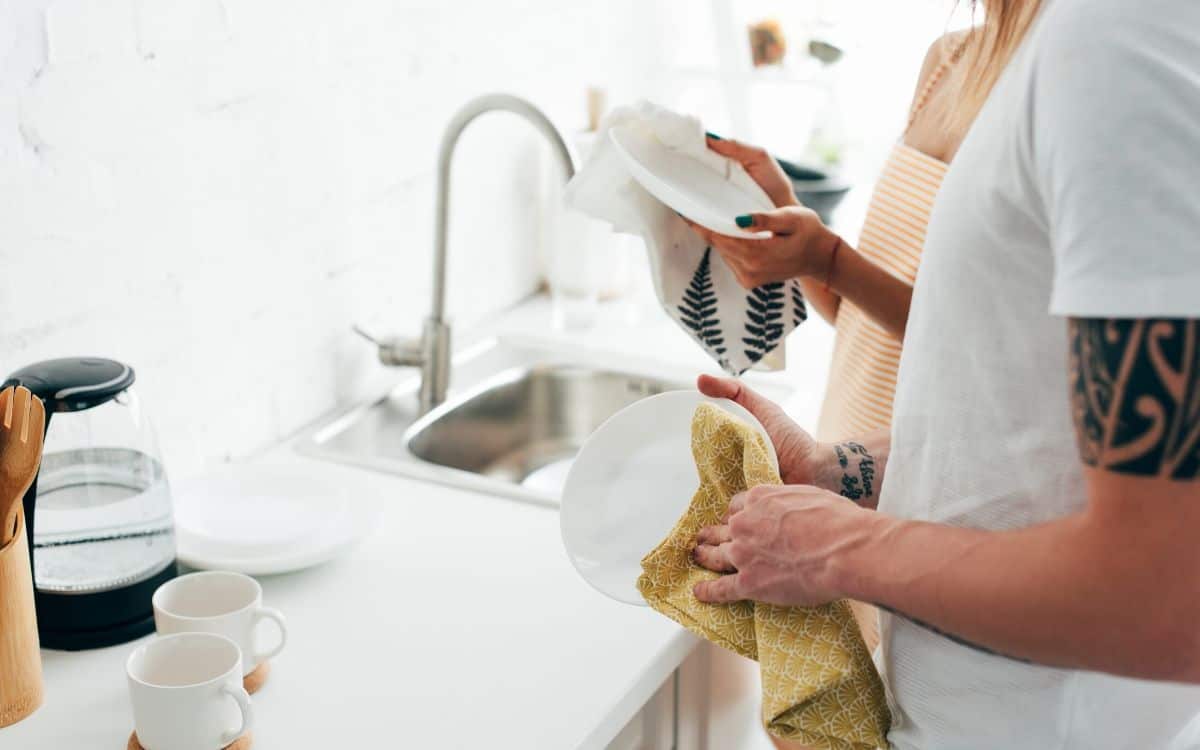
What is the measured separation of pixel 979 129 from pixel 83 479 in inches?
31.1

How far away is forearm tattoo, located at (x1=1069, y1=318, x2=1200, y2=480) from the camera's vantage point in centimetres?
55

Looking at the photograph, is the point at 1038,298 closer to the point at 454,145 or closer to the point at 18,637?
the point at 18,637

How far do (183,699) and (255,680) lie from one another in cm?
14

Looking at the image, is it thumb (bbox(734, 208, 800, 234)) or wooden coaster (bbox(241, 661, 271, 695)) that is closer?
wooden coaster (bbox(241, 661, 271, 695))

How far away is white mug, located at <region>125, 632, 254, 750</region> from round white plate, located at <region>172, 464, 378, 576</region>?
0.21 metres

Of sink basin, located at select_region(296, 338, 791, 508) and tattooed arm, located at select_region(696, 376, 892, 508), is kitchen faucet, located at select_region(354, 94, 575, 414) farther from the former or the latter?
tattooed arm, located at select_region(696, 376, 892, 508)

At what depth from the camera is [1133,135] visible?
22.0 inches

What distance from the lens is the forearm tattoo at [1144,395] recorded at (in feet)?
1.80

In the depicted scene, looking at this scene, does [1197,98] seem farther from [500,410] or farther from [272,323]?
[500,410]

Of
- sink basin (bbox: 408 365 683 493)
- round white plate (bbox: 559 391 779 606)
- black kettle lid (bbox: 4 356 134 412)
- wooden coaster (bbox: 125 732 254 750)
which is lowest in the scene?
sink basin (bbox: 408 365 683 493)

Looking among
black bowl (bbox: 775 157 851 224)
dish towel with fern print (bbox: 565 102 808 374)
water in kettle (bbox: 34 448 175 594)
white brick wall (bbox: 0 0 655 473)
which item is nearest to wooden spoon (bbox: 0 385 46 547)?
water in kettle (bbox: 34 448 175 594)

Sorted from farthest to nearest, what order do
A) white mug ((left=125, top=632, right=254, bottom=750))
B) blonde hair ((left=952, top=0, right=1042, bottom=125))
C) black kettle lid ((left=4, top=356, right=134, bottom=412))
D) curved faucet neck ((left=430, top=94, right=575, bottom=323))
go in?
curved faucet neck ((left=430, top=94, right=575, bottom=323)) < black kettle lid ((left=4, top=356, right=134, bottom=412)) < white mug ((left=125, top=632, right=254, bottom=750)) < blonde hair ((left=952, top=0, right=1042, bottom=125))

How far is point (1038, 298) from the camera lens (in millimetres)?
667

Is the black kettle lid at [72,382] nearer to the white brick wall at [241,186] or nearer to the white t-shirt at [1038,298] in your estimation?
the white brick wall at [241,186]
